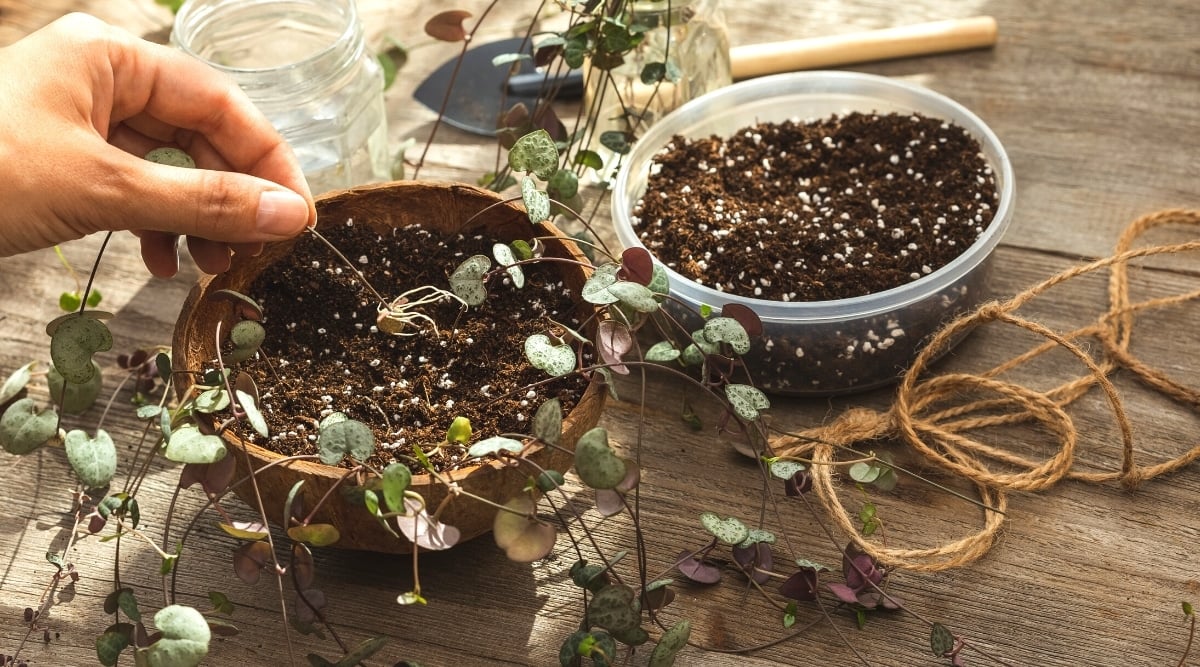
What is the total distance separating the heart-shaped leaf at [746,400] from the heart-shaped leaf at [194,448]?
1.30 ft

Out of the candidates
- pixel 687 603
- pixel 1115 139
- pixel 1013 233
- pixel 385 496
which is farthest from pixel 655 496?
pixel 1115 139

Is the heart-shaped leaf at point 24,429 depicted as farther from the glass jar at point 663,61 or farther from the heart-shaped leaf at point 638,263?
the glass jar at point 663,61

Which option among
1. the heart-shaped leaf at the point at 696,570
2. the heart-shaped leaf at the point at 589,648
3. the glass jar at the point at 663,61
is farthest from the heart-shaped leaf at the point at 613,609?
the glass jar at the point at 663,61

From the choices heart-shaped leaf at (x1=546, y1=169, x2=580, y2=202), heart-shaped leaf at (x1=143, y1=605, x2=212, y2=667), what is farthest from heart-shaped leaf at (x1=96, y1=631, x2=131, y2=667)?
heart-shaped leaf at (x1=546, y1=169, x2=580, y2=202)

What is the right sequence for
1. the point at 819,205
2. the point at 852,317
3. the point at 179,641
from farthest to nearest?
the point at 819,205 → the point at 852,317 → the point at 179,641

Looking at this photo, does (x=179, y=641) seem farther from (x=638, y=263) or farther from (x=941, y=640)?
(x=941, y=640)

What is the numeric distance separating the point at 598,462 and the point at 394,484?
0.14m

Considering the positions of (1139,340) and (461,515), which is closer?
Answer: (461,515)

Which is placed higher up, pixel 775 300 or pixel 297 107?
pixel 297 107

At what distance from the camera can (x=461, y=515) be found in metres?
0.87

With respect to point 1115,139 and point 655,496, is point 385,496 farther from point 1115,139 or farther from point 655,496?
point 1115,139

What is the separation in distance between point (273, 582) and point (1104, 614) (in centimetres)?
68

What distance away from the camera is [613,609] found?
83 centimetres

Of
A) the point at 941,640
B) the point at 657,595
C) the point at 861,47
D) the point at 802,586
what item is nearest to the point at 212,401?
the point at 657,595
